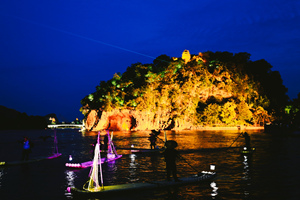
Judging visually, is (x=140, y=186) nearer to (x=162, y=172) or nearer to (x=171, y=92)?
(x=162, y=172)

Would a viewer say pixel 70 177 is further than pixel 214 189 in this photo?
Yes

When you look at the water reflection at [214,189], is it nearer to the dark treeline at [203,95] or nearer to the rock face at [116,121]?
the dark treeline at [203,95]

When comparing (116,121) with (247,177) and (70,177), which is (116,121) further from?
(247,177)

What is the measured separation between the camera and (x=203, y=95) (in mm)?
104875

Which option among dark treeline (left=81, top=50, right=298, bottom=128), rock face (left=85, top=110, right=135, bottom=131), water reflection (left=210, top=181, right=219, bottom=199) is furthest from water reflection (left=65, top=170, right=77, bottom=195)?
rock face (left=85, top=110, right=135, bottom=131)

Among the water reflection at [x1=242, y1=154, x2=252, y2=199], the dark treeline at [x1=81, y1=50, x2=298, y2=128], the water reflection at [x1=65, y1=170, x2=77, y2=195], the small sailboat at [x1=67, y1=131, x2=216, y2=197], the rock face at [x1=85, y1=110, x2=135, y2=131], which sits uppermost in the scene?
the dark treeline at [x1=81, y1=50, x2=298, y2=128]

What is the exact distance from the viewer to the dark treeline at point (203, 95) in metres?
98.6

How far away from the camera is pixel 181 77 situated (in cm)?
10506

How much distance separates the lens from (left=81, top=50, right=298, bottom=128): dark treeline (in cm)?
9862

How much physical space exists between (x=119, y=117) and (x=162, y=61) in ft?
117

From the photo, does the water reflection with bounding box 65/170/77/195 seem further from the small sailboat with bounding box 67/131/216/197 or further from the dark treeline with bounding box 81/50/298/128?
the dark treeline with bounding box 81/50/298/128

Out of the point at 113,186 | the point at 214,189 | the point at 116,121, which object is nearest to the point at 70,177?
the point at 113,186

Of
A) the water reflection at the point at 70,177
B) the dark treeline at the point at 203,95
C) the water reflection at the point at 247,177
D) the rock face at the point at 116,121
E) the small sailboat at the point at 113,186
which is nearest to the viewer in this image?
the small sailboat at the point at 113,186

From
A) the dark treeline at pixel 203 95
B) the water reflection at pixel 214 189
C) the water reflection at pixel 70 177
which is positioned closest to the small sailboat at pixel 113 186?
the water reflection at pixel 214 189
